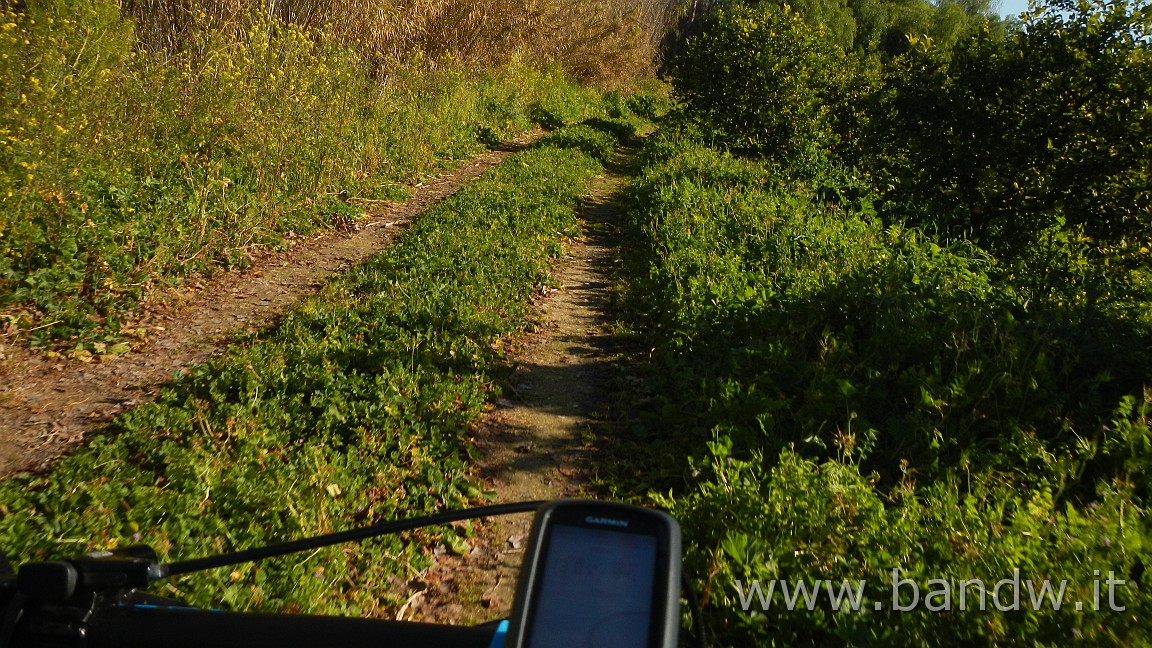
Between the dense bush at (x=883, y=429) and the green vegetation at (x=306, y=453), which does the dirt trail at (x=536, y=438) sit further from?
the dense bush at (x=883, y=429)

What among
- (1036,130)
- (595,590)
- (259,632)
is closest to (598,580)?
(595,590)

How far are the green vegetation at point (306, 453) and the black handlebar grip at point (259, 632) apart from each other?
7.48 ft

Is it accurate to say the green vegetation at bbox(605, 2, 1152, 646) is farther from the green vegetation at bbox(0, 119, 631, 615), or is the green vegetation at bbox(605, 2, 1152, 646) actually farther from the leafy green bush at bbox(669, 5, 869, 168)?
the leafy green bush at bbox(669, 5, 869, 168)

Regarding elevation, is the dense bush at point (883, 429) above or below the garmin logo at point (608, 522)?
below

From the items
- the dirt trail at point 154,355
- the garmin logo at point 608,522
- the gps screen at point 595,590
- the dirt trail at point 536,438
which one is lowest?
the dirt trail at point 154,355

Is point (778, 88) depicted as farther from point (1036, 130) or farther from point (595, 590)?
point (595, 590)

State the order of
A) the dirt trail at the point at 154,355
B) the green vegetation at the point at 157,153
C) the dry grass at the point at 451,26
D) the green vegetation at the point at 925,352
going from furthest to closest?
the dry grass at the point at 451,26 → the green vegetation at the point at 157,153 → the dirt trail at the point at 154,355 → the green vegetation at the point at 925,352

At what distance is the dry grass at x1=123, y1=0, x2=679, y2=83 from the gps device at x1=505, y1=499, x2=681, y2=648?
36.2 feet

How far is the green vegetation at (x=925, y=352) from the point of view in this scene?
11.8 feet

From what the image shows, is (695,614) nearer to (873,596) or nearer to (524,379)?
(873,596)

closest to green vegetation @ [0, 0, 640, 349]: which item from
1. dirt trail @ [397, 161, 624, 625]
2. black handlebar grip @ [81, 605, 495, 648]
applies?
dirt trail @ [397, 161, 624, 625]

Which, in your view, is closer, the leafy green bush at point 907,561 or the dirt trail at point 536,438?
the leafy green bush at point 907,561

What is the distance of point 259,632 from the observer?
1.45 meters

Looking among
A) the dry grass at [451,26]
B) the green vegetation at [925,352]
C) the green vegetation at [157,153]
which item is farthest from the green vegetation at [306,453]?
the dry grass at [451,26]
